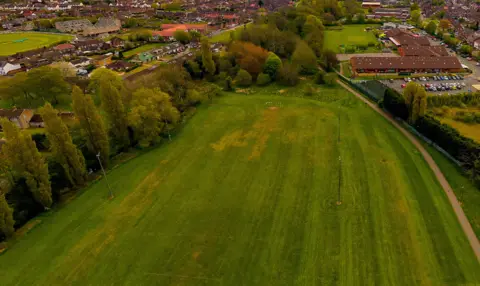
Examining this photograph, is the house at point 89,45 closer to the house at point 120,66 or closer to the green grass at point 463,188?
the house at point 120,66

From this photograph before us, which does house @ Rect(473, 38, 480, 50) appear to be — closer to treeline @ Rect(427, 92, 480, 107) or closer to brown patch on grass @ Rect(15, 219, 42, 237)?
treeline @ Rect(427, 92, 480, 107)

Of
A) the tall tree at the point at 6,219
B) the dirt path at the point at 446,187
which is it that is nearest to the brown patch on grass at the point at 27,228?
the tall tree at the point at 6,219

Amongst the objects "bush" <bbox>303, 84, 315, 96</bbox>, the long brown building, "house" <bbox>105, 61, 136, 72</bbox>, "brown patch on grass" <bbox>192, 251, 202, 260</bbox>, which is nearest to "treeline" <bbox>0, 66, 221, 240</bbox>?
"brown patch on grass" <bbox>192, 251, 202, 260</bbox>

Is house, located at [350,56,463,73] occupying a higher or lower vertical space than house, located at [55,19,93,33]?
lower

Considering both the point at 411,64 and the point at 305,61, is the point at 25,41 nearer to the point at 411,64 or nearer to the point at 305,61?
the point at 305,61

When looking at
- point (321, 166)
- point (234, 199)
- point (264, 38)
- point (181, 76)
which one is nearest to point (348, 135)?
point (321, 166)

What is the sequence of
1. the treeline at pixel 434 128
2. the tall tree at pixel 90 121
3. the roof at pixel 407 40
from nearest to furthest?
the treeline at pixel 434 128
the tall tree at pixel 90 121
the roof at pixel 407 40
